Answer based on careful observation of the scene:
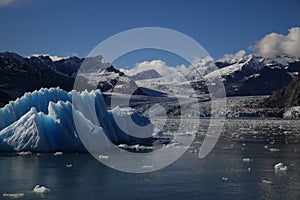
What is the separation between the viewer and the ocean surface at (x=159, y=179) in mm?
10820

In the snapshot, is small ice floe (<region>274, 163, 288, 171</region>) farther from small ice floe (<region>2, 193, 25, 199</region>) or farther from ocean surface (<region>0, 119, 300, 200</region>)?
small ice floe (<region>2, 193, 25, 199</region>)

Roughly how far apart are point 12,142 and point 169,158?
7.45 meters

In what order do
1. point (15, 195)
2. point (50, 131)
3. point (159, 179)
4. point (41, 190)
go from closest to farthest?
→ point (15, 195)
point (41, 190)
point (159, 179)
point (50, 131)

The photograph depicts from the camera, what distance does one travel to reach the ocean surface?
10.8 m

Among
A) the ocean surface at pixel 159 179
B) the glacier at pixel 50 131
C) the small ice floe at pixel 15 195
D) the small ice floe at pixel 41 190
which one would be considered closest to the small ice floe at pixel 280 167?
the ocean surface at pixel 159 179

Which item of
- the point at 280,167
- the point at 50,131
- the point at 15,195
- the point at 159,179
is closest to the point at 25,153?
the point at 50,131

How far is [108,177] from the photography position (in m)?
13.3

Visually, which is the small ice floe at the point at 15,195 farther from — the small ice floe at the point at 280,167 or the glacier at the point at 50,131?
the small ice floe at the point at 280,167

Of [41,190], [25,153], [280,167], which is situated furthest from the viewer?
[25,153]

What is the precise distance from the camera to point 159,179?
42.4ft

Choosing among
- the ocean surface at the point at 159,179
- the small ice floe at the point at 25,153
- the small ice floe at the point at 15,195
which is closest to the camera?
the small ice floe at the point at 15,195

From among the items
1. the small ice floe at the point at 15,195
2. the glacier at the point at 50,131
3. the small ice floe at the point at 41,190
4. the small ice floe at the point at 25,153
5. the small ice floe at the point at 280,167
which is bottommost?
the small ice floe at the point at 15,195

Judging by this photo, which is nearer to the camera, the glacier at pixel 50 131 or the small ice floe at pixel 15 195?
the small ice floe at pixel 15 195

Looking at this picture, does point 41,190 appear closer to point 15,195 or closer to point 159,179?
point 15,195
